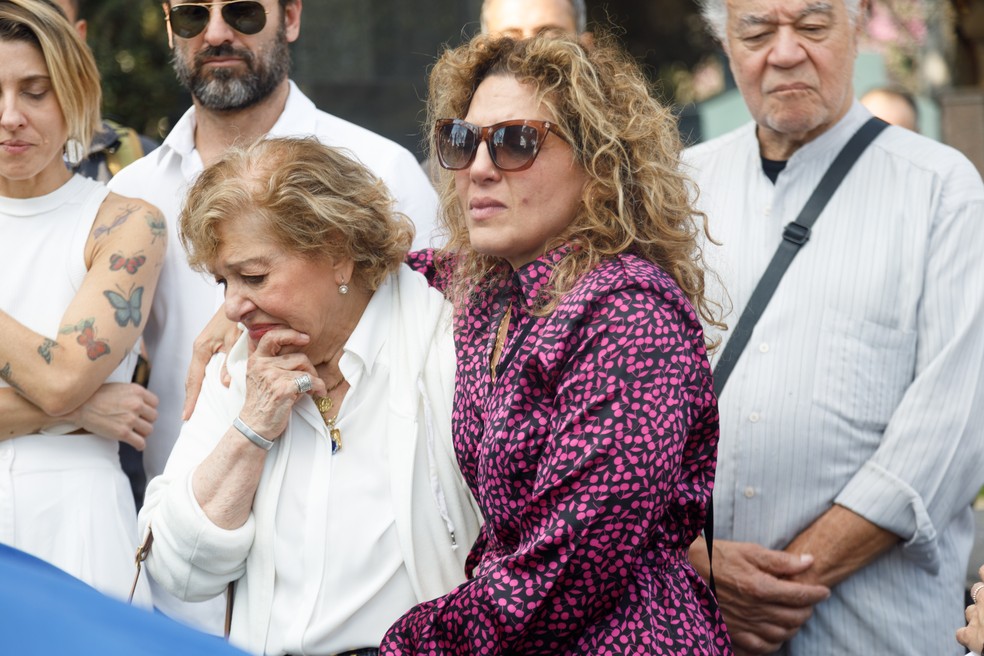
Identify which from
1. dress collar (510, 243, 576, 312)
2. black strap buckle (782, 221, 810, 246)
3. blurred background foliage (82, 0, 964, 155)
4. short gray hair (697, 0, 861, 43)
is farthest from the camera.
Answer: blurred background foliage (82, 0, 964, 155)

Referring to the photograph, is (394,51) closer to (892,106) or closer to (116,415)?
(892,106)

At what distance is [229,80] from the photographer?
13.7 feet

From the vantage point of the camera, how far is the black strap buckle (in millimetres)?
3543

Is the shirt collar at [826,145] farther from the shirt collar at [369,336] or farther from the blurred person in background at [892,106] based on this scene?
the blurred person in background at [892,106]

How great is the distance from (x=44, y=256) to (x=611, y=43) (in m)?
1.71

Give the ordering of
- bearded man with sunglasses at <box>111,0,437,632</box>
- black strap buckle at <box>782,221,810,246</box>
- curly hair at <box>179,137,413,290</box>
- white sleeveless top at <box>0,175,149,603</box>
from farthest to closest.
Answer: bearded man with sunglasses at <box>111,0,437,632</box>, black strap buckle at <box>782,221,810,246</box>, white sleeveless top at <box>0,175,149,603</box>, curly hair at <box>179,137,413,290</box>

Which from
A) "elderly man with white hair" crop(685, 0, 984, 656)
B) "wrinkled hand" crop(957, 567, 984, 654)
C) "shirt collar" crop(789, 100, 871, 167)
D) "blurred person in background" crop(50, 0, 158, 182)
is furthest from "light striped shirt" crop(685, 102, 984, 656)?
"blurred person in background" crop(50, 0, 158, 182)

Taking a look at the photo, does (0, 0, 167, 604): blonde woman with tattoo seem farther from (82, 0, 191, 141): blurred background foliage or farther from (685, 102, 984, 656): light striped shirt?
(82, 0, 191, 141): blurred background foliage

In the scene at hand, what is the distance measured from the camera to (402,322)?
3.04m

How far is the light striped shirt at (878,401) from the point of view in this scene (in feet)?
11.0

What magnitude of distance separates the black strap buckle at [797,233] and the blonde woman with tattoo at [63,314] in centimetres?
178

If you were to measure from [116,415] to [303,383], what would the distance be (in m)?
0.91

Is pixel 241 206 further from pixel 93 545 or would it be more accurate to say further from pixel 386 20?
pixel 386 20

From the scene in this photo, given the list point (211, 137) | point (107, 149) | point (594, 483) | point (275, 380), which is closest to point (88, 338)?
point (275, 380)
